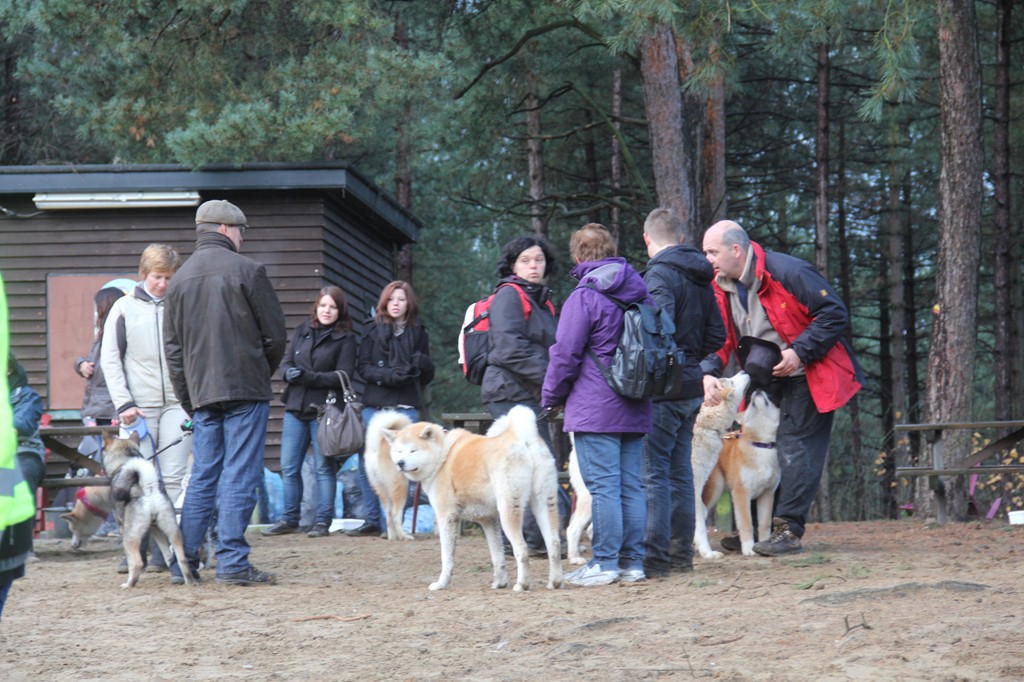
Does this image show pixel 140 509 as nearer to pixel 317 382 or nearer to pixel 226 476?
pixel 226 476

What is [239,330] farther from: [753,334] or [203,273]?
[753,334]

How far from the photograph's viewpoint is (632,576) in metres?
6.34

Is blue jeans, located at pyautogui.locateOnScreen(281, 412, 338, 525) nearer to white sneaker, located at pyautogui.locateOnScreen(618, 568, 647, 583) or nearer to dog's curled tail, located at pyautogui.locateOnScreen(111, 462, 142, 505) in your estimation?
dog's curled tail, located at pyautogui.locateOnScreen(111, 462, 142, 505)

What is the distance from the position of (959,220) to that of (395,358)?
5811 mm

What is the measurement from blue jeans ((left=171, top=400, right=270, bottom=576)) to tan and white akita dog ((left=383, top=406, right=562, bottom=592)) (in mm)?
869

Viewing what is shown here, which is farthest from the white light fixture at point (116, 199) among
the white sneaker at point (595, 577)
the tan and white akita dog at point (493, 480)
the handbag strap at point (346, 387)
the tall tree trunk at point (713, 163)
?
the white sneaker at point (595, 577)

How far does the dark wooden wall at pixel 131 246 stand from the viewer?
43.8 feet

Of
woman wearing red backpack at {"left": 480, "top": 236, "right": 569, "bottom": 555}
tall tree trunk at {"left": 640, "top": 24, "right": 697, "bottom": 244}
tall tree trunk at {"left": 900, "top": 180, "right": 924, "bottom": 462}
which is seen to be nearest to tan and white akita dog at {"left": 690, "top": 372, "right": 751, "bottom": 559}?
woman wearing red backpack at {"left": 480, "top": 236, "right": 569, "bottom": 555}

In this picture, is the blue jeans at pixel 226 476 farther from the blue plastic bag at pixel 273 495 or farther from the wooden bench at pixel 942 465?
the wooden bench at pixel 942 465

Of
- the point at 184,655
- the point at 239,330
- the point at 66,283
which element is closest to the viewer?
the point at 184,655

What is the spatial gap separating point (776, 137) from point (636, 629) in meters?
18.7

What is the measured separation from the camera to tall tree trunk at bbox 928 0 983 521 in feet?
37.7

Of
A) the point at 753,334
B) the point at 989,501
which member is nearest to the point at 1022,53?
the point at 989,501

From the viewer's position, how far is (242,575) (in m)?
6.95
